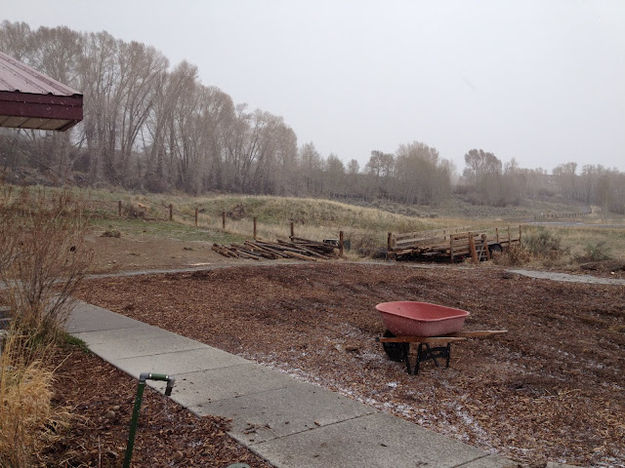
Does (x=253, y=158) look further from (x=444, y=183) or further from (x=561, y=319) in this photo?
(x=561, y=319)

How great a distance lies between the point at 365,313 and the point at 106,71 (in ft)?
229

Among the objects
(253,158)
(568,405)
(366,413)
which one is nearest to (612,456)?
(568,405)

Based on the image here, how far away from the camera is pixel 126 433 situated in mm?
4059

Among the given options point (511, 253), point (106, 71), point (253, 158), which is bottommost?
point (511, 253)

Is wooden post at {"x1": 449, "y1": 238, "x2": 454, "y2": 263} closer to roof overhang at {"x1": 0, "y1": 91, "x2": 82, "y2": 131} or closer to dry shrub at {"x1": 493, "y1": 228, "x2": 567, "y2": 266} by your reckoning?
dry shrub at {"x1": 493, "y1": 228, "x2": 567, "y2": 266}

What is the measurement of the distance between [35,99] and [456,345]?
6071mm

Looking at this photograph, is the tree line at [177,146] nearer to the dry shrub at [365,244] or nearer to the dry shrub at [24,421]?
the dry shrub at [365,244]

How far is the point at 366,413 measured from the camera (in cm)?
468

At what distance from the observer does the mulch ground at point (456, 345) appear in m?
4.88

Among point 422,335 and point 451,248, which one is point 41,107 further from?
point 451,248

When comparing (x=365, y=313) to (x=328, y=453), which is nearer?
(x=328, y=453)

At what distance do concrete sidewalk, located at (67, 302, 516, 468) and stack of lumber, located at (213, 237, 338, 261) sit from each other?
46.8ft

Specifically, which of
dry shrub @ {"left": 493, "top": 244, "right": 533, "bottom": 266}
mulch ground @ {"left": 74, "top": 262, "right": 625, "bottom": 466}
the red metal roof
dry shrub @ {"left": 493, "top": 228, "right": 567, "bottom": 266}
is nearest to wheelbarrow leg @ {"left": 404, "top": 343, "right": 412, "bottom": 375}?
mulch ground @ {"left": 74, "top": 262, "right": 625, "bottom": 466}

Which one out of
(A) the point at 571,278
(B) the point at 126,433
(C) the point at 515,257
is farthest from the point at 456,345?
(C) the point at 515,257
